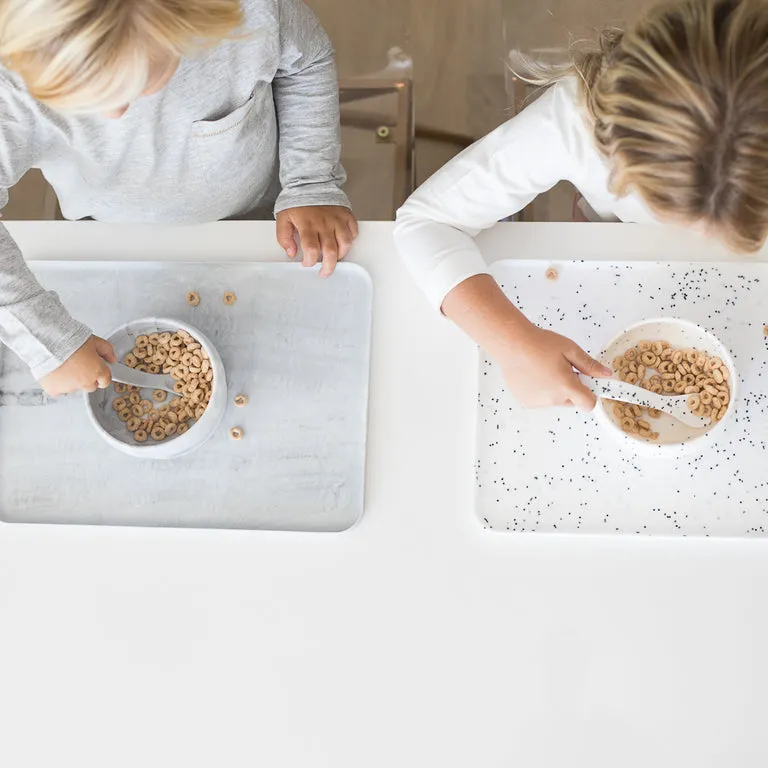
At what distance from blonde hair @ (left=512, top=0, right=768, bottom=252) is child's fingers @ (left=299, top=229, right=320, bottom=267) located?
0.98 feet

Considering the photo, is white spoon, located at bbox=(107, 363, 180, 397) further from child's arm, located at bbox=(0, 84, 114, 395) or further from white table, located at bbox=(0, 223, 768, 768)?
white table, located at bbox=(0, 223, 768, 768)

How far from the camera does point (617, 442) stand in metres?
0.74

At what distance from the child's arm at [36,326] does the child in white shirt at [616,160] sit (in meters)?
0.32

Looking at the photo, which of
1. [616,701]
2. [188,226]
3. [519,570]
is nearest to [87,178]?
[188,226]

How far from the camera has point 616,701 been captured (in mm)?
714

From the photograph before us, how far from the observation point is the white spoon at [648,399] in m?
0.70

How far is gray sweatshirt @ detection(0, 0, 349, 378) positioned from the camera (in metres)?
0.74

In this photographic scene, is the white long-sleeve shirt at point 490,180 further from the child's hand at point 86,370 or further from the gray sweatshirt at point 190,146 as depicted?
the child's hand at point 86,370

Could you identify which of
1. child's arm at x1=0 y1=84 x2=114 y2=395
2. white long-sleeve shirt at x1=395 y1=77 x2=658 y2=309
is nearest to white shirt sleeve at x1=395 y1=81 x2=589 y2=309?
white long-sleeve shirt at x1=395 y1=77 x2=658 y2=309

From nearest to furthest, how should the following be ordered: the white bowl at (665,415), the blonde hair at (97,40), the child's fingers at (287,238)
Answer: the blonde hair at (97,40) → the white bowl at (665,415) → the child's fingers at (287,238)

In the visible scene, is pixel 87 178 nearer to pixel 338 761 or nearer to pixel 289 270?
pixel 289 270

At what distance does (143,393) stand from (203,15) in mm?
352

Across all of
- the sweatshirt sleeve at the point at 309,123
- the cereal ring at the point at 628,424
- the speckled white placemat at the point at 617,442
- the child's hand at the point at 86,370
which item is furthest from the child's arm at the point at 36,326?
the cereal ring at the point at 628,424

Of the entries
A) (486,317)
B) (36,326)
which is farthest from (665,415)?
(36,326)
